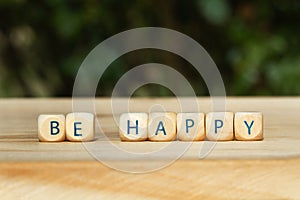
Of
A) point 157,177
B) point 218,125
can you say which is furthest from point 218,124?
point 157,177

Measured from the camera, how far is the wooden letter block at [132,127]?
0.54 metres

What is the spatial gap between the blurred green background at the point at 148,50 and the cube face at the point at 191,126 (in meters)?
1.58

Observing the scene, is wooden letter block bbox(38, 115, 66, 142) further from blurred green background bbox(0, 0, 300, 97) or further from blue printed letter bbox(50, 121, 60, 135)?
blurred green background bbox(0, 0, 300, 97)

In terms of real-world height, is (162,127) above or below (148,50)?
below

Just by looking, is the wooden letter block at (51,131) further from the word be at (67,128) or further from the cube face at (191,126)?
the cube face at (191,126)

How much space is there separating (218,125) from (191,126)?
24 millimetres

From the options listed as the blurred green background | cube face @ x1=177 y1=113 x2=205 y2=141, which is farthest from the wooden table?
the blurred green background

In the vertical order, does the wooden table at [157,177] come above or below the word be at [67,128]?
below

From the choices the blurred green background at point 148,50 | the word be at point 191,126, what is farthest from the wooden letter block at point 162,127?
the blurred green background at point 148,50

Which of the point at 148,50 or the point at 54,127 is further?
the point at 148,50

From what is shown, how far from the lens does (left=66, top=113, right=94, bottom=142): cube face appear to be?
1.78 feet

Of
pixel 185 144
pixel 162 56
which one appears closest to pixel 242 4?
pixel 162 56

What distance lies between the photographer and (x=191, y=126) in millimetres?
539

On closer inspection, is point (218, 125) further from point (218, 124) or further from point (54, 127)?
point (54, 127)
